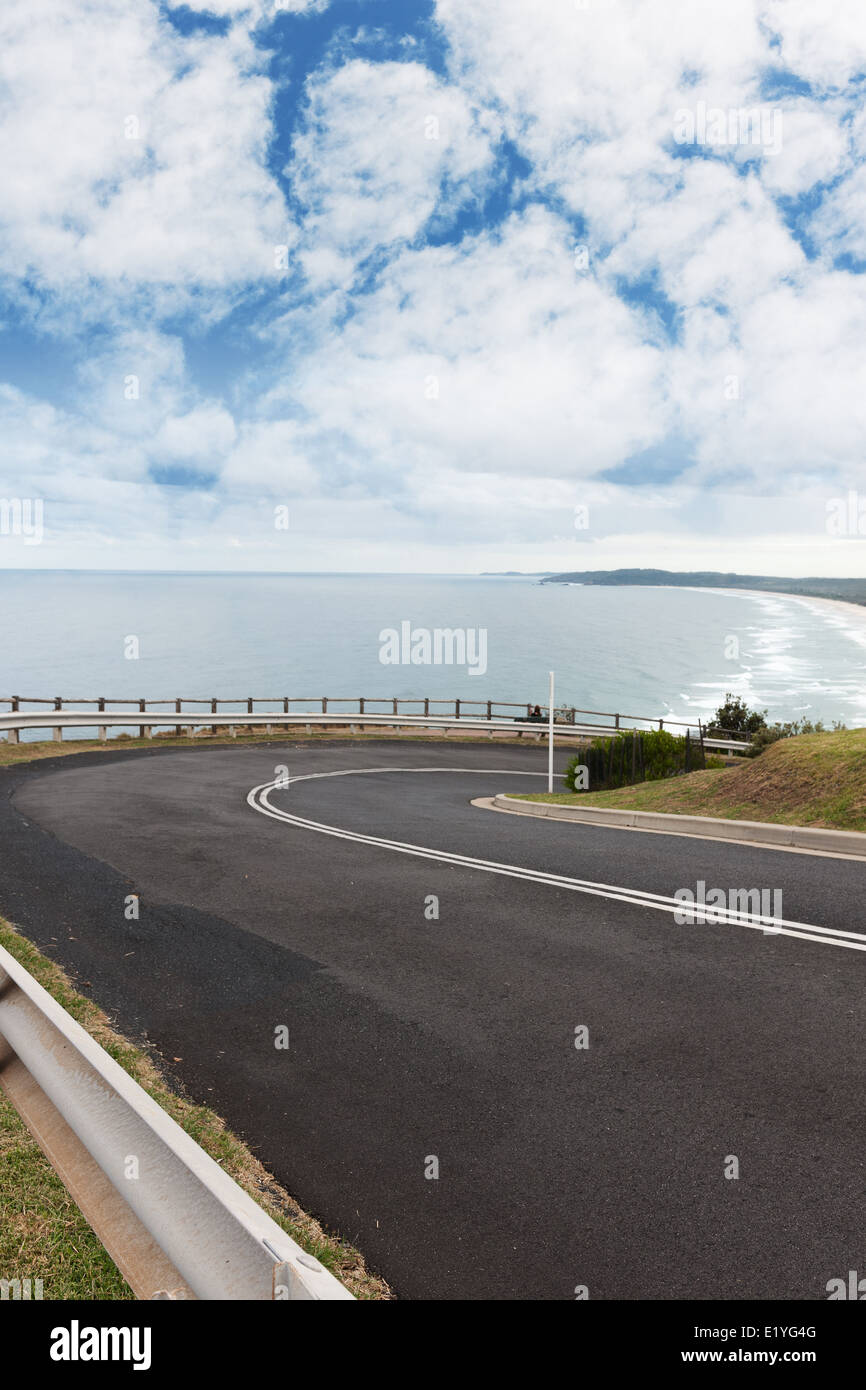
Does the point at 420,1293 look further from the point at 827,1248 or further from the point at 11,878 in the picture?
the point at 11,878

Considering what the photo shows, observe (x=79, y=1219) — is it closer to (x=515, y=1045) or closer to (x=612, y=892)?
(x=515, y=1045)

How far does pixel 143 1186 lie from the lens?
10.2 feet

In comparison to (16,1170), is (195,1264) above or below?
above

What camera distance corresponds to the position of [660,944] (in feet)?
23.1

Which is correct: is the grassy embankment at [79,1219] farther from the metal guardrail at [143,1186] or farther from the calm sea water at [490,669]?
the calm sea water at [490,669]

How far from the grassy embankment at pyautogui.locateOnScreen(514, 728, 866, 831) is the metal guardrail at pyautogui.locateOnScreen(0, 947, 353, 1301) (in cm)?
973

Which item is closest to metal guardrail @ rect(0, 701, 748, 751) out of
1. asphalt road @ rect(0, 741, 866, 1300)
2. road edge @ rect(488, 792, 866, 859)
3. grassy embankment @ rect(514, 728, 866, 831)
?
road edge @ rect(488, 792, 866, 859)

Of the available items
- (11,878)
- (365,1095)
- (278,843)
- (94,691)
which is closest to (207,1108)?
(365,1095)

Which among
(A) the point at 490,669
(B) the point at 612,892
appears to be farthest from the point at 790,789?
(A) the point at 490,669

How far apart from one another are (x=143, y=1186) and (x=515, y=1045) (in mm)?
2732

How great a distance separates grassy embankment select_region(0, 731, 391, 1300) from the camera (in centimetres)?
307
